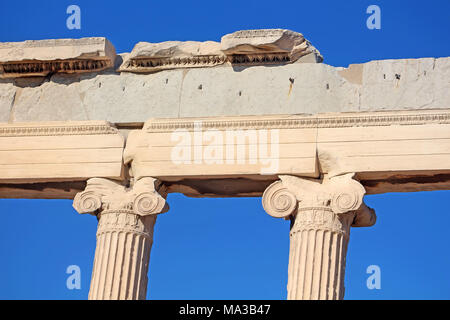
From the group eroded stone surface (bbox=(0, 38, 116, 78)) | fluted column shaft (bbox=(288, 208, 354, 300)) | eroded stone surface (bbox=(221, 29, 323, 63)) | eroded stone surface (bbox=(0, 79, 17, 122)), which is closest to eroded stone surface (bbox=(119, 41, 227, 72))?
eroded stone surface (bbox=(221, 29, 323, 63))

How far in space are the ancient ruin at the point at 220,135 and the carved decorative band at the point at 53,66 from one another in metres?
0.02

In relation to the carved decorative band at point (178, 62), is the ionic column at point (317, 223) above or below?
below

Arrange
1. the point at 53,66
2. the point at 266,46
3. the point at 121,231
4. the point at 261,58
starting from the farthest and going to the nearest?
the point at 53,66 < the point at 261,58 < the point at 266,46 < the point at 121,231

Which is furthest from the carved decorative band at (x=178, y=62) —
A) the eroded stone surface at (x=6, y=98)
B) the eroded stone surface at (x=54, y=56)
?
the eroded stone surface at (x=6, y=98)

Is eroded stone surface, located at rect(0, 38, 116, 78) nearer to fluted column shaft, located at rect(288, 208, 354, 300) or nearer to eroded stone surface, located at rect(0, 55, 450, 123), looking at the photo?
eroded stone surface, located at rect(0, 55, 450, 123)

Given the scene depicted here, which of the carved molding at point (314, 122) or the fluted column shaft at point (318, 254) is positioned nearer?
the fluted column shaft at point (318, 254)

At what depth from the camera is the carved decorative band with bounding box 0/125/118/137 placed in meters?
20.0

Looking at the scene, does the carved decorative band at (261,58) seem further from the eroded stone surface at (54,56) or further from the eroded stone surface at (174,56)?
the eroded stone surface at (54,56)

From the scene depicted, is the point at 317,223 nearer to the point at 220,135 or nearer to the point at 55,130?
the point at 220,135

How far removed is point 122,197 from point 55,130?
1.71 metres

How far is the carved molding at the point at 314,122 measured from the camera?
61.8 ft

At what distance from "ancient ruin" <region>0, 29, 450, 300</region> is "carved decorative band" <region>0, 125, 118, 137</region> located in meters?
0.02

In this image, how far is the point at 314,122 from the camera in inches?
758

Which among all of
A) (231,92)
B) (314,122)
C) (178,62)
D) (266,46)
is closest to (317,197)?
(314,122)
